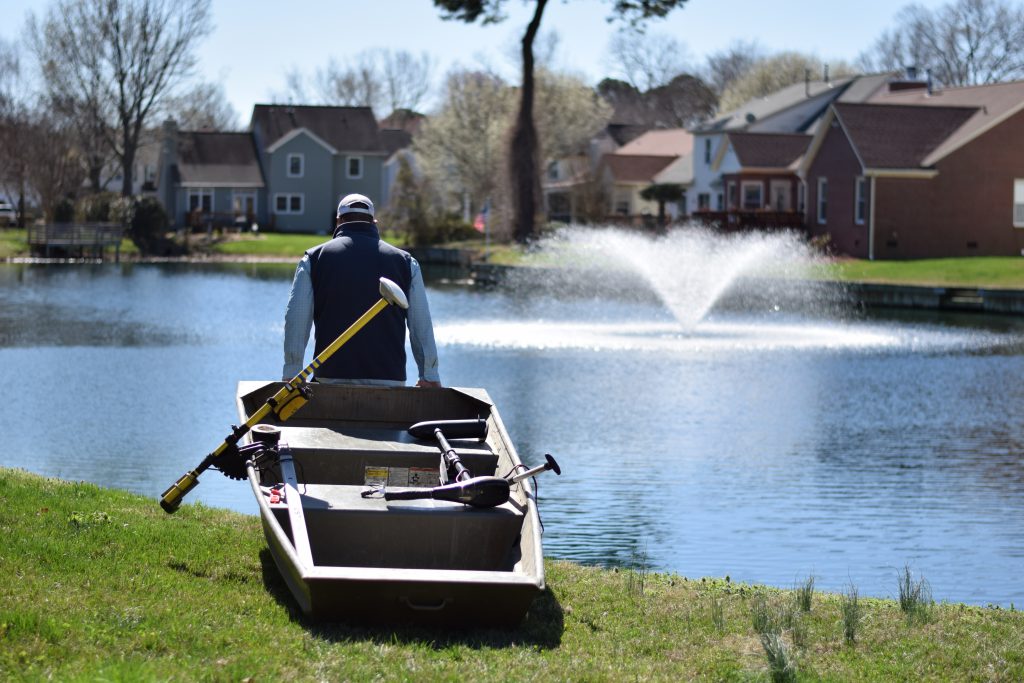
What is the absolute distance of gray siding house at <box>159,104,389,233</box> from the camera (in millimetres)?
84750

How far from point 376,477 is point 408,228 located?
59.9 metres

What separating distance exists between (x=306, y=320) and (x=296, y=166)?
7724cm

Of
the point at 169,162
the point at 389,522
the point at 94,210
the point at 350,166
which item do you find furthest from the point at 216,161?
the point at 389,522

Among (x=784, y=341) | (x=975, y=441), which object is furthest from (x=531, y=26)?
(x=975, y=441)

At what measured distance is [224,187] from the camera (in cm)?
8475

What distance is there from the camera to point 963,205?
2082 inches

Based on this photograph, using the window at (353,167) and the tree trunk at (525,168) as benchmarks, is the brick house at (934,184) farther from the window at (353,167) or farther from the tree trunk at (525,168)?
the window at (353,167)

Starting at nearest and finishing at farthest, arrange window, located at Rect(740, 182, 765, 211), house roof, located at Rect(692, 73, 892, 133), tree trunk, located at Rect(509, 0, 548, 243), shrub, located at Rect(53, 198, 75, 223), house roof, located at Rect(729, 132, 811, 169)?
1. tree trunk, located at Rect(509, 0, 548, 243)
2. house roof, located at Rect(729, 132, 811, 169)
3. window, located at Rect(740, 182, 765, 211)
4. house roof, located at Rect(692, 73, 892, 133)
5. shrub, located at Rect(53, 198, 75, 223)

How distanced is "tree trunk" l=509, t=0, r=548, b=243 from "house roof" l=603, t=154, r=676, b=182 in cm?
2025

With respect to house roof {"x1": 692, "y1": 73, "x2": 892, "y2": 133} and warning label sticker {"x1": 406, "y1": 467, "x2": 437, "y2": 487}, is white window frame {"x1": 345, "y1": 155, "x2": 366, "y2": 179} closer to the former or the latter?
house roof {"x1": 692, "y1": 73, "x2": 892, "y2": 133}

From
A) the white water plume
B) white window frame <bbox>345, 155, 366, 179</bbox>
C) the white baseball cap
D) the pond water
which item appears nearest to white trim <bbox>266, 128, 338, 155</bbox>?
white window frame <bbox>345, 155, 366, 179</bbox>

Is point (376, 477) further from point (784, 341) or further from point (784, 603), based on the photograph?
point (784, 341)

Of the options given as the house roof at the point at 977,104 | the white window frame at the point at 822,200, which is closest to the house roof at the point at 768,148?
the house roof at the point at 977,104

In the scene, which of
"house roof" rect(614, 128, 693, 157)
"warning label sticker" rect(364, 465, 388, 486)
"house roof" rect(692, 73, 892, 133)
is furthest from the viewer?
"house roof" rect(614, 128, 693, 157)
